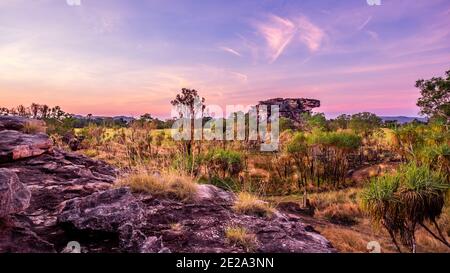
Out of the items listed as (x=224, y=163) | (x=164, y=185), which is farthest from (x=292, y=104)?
(x=164, y=185)

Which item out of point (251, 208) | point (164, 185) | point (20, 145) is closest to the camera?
point (251, 208)

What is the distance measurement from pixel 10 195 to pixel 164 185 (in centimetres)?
269

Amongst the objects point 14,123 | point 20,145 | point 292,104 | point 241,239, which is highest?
point 292,104

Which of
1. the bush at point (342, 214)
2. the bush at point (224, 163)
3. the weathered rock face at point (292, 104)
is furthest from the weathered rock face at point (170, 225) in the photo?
the weathered rock face at point (292, 104)

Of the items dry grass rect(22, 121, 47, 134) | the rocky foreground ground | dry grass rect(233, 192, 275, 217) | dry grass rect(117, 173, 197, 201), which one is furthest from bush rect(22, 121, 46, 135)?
dry grass rect(233, 192, 275, 217)

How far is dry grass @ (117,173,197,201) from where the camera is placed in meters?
5.97

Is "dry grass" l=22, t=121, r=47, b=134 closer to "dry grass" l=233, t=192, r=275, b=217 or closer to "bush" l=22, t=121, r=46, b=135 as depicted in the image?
"bush" l=22, t=121, r=46, b=135

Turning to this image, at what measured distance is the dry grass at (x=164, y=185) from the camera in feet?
19.6

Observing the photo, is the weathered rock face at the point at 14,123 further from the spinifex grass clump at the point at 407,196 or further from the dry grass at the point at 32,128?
the spinifex grass clump at the point at 407,196

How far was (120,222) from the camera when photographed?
14.1 feet

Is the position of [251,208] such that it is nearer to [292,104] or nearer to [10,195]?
[10,195]

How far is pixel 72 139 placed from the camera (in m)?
30.0

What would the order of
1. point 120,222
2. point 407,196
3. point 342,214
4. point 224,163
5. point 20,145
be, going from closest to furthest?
point 120,222
point 407,196
point 20,145
point 342,214
point 224,163
